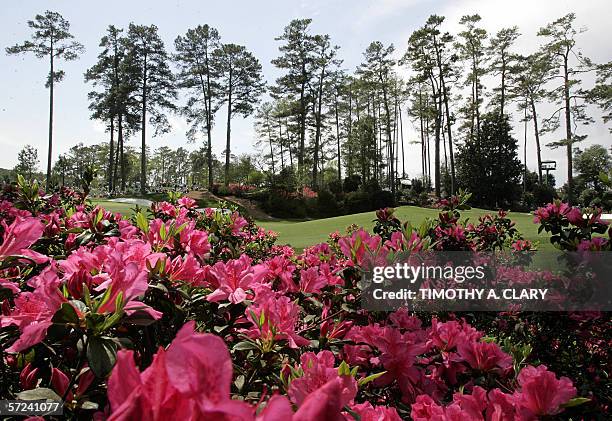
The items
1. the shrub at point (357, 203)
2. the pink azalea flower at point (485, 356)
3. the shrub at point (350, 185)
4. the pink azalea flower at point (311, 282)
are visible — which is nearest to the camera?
the pink azalea flower at point (485, 356)

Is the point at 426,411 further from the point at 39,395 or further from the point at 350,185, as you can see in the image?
the point at 350,185

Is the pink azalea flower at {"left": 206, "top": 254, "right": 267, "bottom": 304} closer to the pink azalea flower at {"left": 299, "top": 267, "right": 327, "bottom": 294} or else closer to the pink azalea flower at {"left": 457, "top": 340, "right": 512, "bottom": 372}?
the pink azalea flower at {"left": 299, "top": 267, "right": 327, "bottom": 294}

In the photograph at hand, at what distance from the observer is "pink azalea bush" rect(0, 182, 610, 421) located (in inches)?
A: 11.6

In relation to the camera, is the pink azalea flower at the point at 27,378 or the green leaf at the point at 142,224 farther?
the green leaf at the point at 142,224

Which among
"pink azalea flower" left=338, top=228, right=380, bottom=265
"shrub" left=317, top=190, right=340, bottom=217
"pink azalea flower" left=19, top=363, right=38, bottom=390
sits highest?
"shrub" left=317, top=190, right=340, bottom=217

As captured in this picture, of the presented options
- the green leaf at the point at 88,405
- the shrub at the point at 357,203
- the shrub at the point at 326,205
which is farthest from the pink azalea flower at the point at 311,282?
the shrub at the point at 357,203

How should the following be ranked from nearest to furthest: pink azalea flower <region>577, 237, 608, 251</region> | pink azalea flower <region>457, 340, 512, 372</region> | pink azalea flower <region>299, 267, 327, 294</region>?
pink azalea flower <region>457, 340, 512, 372</region> → pink azalea flower <region>299, 267, 327, 294</region> → pink azalea flower <region>577, 237, 608, 251</region>

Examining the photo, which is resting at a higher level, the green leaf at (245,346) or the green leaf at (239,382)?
the green leaf at (245,346)

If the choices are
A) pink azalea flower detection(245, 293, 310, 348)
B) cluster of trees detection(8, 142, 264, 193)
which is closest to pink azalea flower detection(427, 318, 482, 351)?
pink azalea flower detection(245, 293, 310, 348)

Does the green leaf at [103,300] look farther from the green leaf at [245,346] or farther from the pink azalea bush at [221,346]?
the green leaf at [245,346]

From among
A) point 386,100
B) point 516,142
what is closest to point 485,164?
point 516,142

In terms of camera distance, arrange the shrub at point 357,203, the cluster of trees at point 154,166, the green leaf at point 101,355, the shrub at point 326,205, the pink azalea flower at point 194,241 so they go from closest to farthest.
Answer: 1. the green leaf at point 101,355
2. the pink azalea flower at point 194,241
3. the shrub at point 326,205
4. the shrub at point 357,203
5. the cluster of trees at point 154,166

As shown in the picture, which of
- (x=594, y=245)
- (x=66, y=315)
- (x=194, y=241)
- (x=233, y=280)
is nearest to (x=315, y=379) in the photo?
(x=233, y=280)

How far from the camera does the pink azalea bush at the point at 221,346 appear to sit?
0.29m
